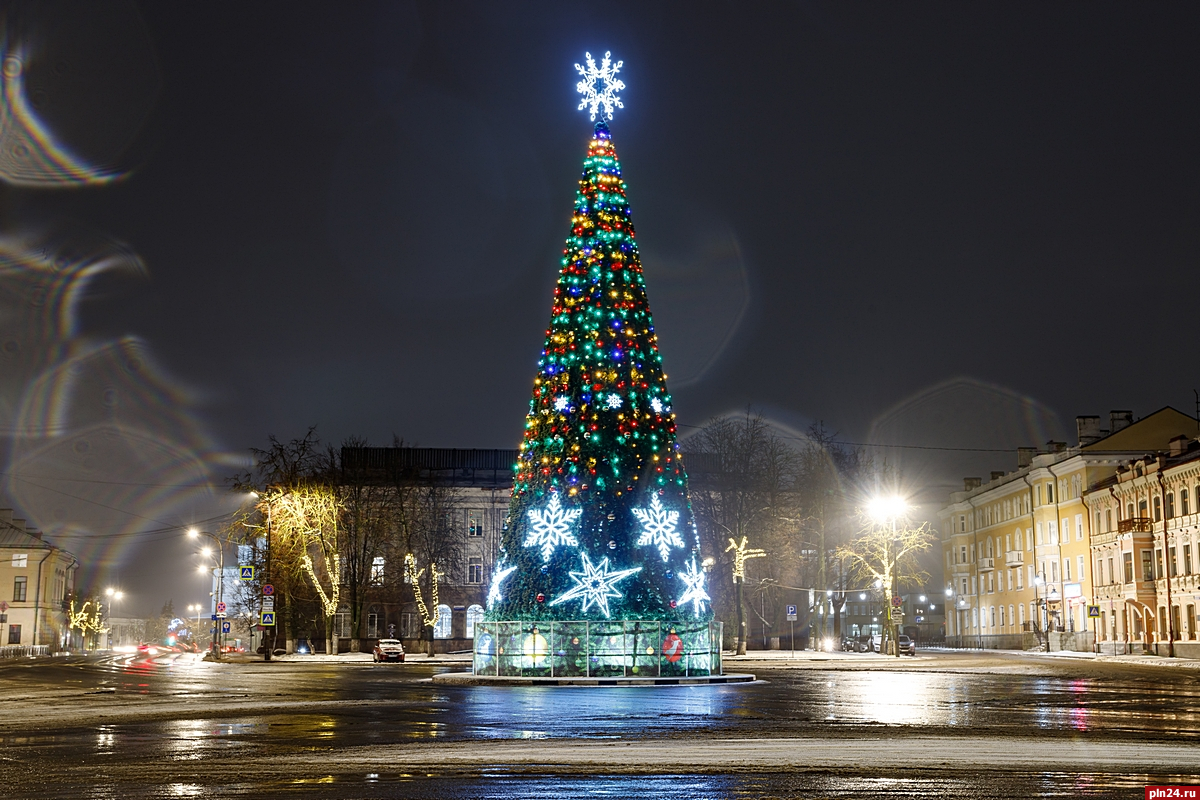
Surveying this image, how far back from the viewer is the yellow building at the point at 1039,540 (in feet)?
243

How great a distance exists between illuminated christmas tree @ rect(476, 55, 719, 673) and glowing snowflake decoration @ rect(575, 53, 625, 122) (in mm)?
3067

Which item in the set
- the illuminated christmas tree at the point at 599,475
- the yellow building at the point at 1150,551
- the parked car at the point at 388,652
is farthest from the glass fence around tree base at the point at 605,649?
the yellow building at the point at 1150,551

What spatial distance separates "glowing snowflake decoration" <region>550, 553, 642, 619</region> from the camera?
1296 inches

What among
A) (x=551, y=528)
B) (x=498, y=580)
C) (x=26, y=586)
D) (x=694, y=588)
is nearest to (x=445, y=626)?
(x=26, y=586)

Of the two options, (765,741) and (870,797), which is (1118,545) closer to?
(765,741)

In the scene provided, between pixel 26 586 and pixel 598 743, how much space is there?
10120 cm

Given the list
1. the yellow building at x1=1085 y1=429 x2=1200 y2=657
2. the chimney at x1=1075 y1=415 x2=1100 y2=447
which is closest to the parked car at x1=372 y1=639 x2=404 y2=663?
the yellow building at x1=1085 y1=429 x2=1200 y2=657

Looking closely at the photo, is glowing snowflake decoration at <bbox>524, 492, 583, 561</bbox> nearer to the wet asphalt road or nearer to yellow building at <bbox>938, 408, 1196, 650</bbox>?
the wet asphalt road

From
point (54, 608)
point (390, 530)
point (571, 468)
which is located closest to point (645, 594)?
point (571, 468)

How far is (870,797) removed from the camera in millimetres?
9828

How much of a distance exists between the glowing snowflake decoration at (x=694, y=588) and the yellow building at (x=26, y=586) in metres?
76.9

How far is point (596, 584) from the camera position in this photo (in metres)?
32.9

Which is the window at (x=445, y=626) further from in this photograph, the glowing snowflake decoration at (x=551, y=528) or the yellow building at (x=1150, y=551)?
the glowing snowflake decoration at (x=551, y=528)

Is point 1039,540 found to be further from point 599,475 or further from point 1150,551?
point 599,475
